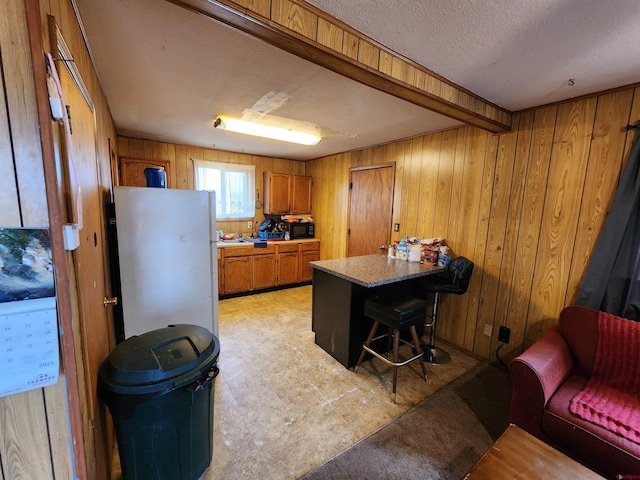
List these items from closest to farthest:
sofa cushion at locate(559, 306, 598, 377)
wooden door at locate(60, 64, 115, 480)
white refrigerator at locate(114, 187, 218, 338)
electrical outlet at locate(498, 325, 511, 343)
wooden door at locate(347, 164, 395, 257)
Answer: wooden door at locate(60, 64, 115, 480), sofa cushion at locate(559, 306, 598, 377), white refrigerator at locate(114, 187, 218, 338), electrical outlet at locate(498, 325, 511, 343), wooden door at locate(347, 164, 395, 257)

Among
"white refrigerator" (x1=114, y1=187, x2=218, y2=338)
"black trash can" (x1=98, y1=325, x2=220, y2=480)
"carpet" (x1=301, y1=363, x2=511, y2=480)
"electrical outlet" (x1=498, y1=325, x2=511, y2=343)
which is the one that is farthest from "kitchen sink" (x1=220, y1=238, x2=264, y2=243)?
"electrical outlet" (x1=498, y1=325, x2=511, y2=343)

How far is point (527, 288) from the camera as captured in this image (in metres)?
2.34

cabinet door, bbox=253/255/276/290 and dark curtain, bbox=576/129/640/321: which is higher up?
dark curtain, bbox=576/129/640/321

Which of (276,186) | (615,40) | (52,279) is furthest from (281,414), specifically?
(276,186)

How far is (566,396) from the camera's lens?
153cm

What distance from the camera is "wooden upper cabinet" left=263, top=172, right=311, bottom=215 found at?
15.0 feet

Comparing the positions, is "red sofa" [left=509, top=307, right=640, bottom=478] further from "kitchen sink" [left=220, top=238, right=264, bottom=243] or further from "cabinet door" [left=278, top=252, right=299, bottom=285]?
"kitchen sink" [left=220, top=238, right=264, bottom=243]

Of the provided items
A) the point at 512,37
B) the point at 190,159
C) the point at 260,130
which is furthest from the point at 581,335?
the point at 190,159

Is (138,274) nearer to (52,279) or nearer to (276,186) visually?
(52,279)

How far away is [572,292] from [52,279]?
3.07m

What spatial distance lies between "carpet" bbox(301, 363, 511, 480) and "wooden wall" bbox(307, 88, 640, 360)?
68 centimetres

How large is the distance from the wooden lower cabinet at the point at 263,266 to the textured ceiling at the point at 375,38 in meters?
2.05

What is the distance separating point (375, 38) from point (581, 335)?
2.26 meters

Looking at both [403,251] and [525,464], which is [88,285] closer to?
[525,464]
